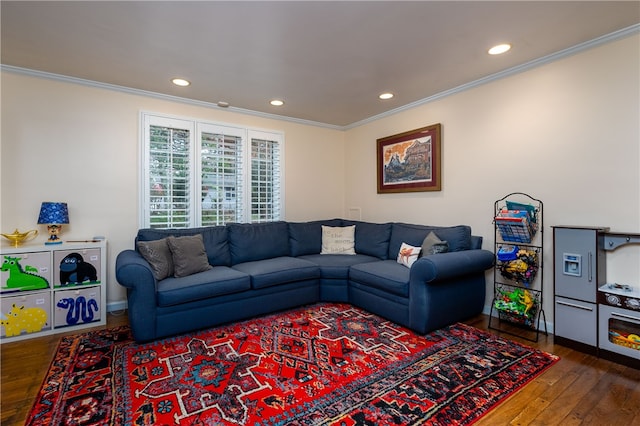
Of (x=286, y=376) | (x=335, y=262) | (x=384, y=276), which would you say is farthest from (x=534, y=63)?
(x=286, y=376)

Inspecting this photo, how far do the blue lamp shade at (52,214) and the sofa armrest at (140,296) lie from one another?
2.90 ft

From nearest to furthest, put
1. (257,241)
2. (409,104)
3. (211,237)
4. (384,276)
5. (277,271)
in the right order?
(384,276), (277,271), (211,237), (257,241), (409,104)

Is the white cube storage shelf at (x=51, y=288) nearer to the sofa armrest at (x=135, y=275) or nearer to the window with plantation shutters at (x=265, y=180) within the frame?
the sofa armrest at (x=135, y=275)

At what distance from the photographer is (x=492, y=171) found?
129 inches

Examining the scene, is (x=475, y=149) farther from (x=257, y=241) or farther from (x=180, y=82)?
(x=180, y=82)

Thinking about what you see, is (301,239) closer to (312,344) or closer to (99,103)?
(312,344)

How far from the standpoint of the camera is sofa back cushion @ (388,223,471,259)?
3.21 meters

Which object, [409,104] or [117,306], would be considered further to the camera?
[409,104]

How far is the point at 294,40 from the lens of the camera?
8.09ft

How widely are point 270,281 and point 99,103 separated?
8.72 feet

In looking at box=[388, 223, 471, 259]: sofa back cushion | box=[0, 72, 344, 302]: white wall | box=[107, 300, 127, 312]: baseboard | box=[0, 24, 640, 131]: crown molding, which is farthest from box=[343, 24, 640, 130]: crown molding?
box=[107, 300, 127, 312]: baseboard

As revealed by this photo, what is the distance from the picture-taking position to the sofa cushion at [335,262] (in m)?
3.62

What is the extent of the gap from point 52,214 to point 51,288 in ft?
2.25

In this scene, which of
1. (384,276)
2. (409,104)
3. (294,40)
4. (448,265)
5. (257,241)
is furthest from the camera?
(409,104)
